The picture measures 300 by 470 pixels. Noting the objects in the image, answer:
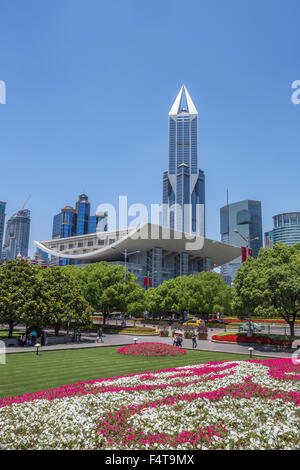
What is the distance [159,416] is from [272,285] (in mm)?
18847

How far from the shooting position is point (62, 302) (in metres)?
29.5

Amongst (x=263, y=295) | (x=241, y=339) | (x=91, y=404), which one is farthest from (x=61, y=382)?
(x=241, y=339)

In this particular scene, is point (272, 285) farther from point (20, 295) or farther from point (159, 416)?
point (20, 295)

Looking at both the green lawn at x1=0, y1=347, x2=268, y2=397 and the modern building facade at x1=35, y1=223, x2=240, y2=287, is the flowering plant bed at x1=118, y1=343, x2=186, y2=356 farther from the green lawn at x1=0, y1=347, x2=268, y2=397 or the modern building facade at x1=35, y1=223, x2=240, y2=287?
the modern building facade at x1=35, y1=223, x2=240, y2=287

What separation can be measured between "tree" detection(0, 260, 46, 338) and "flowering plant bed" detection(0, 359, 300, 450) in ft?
51.2

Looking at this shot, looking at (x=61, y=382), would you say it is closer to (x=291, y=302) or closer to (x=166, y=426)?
(x=166, y=426)

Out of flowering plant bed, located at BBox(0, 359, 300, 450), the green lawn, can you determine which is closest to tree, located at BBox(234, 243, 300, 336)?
the green lawn

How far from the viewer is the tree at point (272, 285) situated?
24078mm

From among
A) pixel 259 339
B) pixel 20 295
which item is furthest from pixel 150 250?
pixel 20 295

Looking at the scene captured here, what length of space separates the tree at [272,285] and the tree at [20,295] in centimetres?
1594

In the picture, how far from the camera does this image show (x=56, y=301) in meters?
29.3

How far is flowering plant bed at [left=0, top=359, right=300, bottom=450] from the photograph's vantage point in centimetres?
684

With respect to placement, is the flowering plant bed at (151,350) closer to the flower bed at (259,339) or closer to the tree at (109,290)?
the flower bed at (259,339)

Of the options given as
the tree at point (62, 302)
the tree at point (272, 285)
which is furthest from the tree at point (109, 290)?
the tree at point (272, 285)
